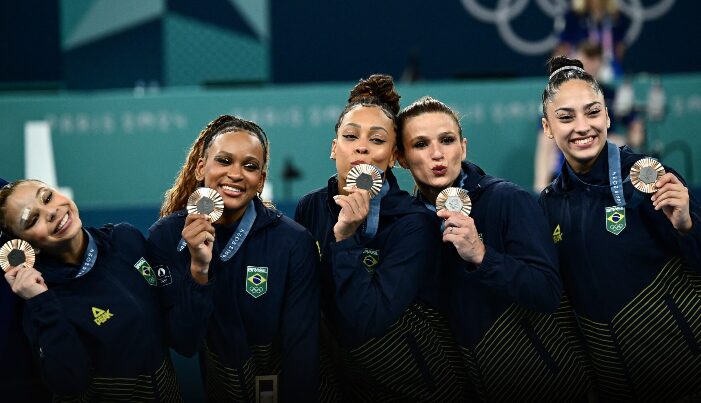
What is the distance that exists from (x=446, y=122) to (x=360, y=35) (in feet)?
29.9

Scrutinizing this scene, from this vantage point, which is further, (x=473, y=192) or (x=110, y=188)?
(x=110, y=188)

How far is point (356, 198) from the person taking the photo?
3.75 meters

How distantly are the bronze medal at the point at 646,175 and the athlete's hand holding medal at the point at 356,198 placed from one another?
3.40 ft

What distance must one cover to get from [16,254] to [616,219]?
244cm

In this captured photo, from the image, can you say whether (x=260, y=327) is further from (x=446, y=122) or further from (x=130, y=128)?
(x=130, y=128)

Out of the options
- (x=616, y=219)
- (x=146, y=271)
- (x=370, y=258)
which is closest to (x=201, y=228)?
(x=146, y=271)

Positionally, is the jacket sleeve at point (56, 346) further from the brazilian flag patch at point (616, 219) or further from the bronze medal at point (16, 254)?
the brazilian flag patch at point (616, 219)

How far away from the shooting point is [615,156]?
4.02 meters

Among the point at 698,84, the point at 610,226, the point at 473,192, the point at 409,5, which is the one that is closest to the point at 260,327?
the point at 473,192

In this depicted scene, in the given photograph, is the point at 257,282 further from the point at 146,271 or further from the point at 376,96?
the point at 376,96

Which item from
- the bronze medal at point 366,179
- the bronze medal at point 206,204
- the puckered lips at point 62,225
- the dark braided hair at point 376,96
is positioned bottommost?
the puckered lips at point 62,225

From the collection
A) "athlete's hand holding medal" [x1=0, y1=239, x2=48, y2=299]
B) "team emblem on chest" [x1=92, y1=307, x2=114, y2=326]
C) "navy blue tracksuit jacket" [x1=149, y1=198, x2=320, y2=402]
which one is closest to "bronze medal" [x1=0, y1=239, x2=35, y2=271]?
"athlete's hand holding medal" [x1=0, y1=239, x2=48, y2=299]

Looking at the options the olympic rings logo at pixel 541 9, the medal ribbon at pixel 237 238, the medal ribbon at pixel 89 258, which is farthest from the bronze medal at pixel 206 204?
the olympic rings logo at pixel 541 9

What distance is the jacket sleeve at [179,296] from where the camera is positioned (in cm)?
363
